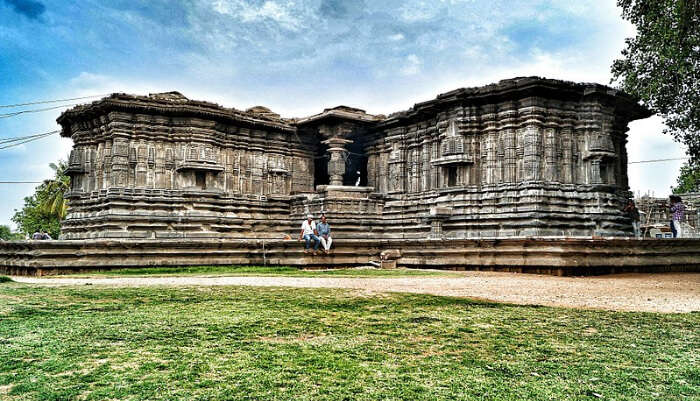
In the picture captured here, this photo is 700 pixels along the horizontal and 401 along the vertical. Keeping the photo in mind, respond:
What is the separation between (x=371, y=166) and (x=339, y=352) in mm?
20520

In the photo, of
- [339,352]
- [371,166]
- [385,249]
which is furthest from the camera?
[371,166]

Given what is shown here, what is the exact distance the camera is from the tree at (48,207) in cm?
3472

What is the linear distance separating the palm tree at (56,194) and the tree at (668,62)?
32.3 meters

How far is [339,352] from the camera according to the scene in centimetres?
372

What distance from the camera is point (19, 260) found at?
42.3 ft

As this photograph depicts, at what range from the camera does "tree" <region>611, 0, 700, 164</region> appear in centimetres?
1301

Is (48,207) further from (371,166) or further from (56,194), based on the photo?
(371,166)

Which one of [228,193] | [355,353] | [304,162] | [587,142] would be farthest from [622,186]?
[355,353]

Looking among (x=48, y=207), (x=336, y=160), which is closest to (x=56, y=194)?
(x=48, y=207)

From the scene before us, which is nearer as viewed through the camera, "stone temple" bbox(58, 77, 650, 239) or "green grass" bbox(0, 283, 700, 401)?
"green grass" bbox(0, 283, 700, 401)

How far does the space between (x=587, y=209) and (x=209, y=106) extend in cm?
1535

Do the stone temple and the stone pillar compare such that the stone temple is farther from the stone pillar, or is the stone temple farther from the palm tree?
the palm tree

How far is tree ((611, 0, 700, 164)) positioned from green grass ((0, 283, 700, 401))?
10.4 m

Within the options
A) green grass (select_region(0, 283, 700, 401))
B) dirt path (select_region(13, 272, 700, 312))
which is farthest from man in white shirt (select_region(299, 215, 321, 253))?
green grass (select_region(0, 283, 700, 401))
